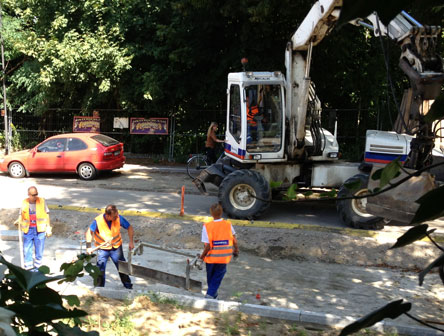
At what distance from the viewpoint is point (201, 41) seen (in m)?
19.2

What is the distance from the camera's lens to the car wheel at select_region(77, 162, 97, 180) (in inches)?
663

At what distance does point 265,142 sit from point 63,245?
16.1 ft

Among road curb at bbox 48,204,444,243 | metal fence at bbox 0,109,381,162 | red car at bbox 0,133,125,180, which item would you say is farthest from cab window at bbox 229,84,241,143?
metal fence at bbox 0,109,381,162

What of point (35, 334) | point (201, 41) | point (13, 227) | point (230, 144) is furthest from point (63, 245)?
point (201, 41)

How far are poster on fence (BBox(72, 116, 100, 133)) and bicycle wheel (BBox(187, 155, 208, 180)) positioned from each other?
21.8 ft

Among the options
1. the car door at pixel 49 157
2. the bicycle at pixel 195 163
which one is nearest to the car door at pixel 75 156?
the car door at pixel 49 157

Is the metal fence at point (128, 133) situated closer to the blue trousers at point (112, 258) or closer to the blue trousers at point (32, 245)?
the blue trousers at point (32, 245)

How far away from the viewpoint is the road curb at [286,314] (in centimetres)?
603

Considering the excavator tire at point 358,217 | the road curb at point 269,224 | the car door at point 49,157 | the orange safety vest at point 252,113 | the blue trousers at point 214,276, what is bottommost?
the blue trousers at point 214,276

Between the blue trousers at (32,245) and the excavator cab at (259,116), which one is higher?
the excavator cab at (259,116)

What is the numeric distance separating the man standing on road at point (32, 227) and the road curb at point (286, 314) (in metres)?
2.04

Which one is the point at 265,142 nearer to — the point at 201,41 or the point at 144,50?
the point at 201,41

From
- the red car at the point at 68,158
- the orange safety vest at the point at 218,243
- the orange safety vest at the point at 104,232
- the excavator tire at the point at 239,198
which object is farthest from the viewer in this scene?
the red car at the point at 68,158

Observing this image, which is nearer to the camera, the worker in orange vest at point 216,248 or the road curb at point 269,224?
the worker in orange vest at point 216,248
